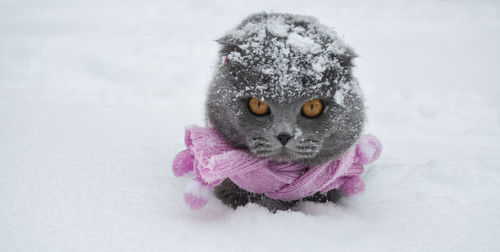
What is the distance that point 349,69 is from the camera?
1.25m

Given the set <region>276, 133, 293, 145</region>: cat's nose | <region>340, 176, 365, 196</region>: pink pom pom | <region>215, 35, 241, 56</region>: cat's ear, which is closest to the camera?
<region>276, 133, 293, 145</region>: cat's nose

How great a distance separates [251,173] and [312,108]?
275mm

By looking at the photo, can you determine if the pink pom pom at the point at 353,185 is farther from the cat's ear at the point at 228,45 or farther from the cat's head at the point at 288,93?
the cat's ear at the point at 228,45

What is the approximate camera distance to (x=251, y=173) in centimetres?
122

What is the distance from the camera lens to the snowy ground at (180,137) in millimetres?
1112

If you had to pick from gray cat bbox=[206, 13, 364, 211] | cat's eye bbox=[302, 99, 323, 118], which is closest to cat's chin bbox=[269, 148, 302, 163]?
gray cat bbox=[206, 13, 364, 211]

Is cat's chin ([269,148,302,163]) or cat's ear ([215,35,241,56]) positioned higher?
cat's ear ([215,35,241,56])

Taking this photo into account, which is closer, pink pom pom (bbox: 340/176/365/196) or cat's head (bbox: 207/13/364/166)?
cat's head (bbox: 207/13/364/166)

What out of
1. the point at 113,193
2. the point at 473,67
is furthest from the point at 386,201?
the point at 473,67

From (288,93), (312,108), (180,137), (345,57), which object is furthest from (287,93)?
(180,137)

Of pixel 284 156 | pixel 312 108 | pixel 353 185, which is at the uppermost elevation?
pixel 312 108

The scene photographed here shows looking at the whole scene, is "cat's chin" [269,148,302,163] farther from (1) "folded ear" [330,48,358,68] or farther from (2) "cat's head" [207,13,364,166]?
(1) "folded ear" [330,48,358,68]

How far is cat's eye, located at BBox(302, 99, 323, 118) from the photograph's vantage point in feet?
3.74

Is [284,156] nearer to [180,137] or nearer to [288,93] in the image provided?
[288,93]
